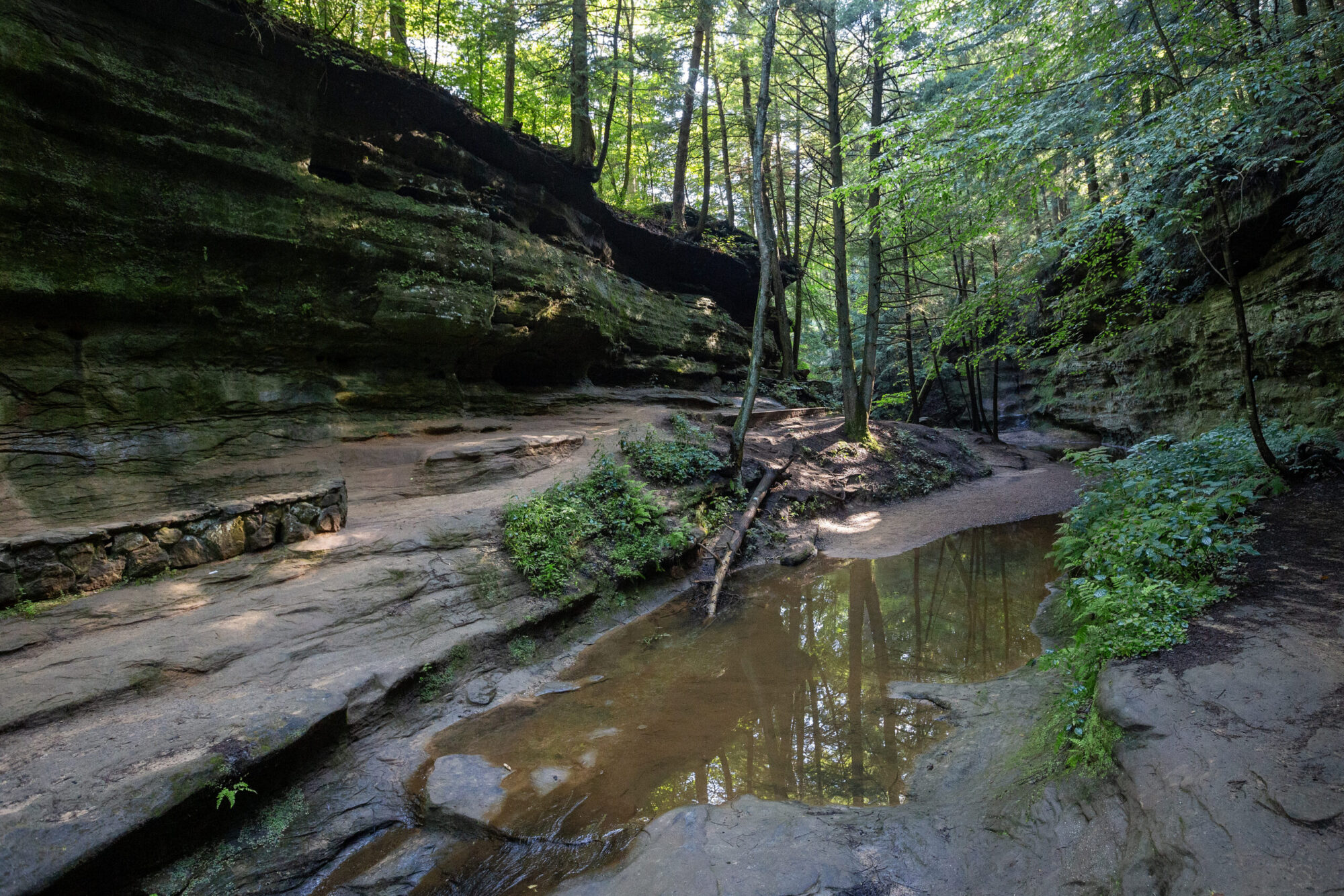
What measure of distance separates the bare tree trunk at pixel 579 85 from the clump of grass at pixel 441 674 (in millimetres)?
14252

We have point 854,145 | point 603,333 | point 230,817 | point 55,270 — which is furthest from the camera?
point 854,145

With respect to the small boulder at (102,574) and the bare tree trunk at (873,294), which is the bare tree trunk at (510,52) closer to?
the bare tree trunk at (873,294)

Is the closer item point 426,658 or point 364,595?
point 426,658

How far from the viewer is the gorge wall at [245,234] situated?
7781mm

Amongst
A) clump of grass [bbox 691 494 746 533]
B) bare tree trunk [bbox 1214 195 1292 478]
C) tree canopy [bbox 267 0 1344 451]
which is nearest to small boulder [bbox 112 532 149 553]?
clump of grass [bbox 691 494 746 533]

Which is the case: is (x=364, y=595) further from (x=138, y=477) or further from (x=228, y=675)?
(x=138, y=477)

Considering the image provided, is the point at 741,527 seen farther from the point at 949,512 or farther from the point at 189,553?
the point at 189,553

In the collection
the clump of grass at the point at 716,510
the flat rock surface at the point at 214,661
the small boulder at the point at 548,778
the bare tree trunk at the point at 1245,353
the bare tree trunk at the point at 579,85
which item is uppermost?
the bare tree trunk at the point at 579,85

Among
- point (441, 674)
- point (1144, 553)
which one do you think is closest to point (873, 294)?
point (1144, 553)

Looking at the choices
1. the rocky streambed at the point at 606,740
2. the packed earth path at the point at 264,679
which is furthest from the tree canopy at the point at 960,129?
the packed earth path at the point at 264,679

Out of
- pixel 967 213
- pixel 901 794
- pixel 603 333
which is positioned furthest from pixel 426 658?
pixel 967 213

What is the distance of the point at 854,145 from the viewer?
19.6 metres

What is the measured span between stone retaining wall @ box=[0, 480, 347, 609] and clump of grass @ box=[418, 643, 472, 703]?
108 inches

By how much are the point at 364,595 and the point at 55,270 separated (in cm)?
659
